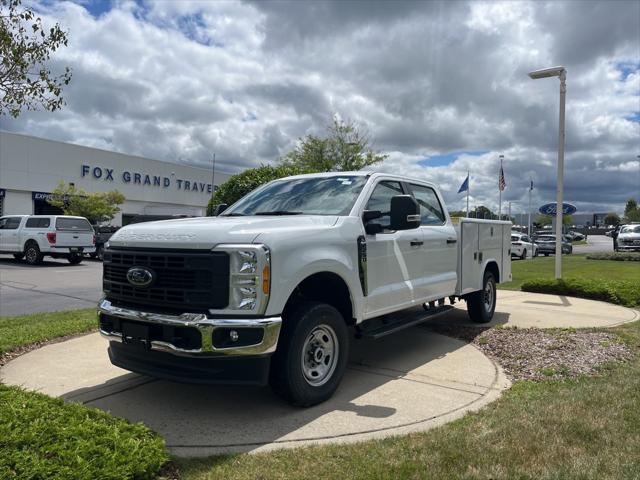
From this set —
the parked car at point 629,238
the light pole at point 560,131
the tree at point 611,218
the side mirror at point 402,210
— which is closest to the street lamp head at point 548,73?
the light pole at point 560,131

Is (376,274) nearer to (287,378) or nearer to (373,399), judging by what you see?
(373,399)

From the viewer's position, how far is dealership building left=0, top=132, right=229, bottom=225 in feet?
126

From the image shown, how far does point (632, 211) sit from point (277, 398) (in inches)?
5038

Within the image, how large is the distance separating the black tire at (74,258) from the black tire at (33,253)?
39.7 inches

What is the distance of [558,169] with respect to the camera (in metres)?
12.3

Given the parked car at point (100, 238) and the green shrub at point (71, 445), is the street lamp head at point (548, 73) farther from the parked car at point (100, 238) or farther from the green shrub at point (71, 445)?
the parked car at point (100, 238)

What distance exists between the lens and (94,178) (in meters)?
44.6

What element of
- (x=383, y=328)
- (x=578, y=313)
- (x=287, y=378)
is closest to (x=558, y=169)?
(x=578, y=313)

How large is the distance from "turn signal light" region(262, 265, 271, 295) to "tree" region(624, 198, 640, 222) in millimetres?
123443

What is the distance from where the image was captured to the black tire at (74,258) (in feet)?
70.1

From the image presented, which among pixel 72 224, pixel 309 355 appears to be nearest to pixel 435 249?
pixel 309 355

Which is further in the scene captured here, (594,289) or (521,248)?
(521,248)

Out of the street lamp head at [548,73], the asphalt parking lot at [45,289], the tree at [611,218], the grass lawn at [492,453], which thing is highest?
the tree at [611,218]

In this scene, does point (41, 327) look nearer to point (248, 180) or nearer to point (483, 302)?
point (483, 302)
